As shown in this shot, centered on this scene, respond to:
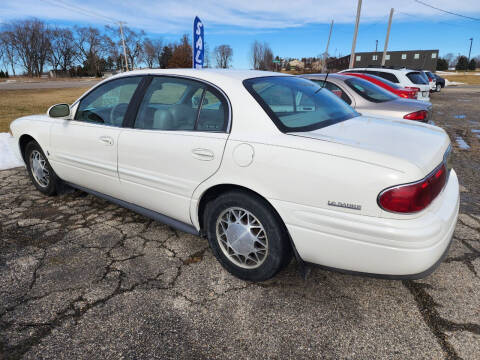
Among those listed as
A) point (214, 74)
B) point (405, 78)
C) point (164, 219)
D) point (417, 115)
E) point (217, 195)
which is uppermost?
point (405, 78)

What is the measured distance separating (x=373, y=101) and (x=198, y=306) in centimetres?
455

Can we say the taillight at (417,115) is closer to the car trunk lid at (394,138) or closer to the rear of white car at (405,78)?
the car trunk lid at (394,138)

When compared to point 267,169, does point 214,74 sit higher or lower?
higher

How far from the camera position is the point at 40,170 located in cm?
409

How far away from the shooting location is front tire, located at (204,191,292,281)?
7.13ft

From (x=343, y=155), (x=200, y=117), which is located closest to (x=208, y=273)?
(x=200, y=117)

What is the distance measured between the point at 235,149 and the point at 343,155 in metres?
0.70

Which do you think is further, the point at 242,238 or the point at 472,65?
the point at 472,65

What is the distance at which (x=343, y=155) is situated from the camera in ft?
6.06

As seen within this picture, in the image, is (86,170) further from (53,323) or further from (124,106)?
(53,323)

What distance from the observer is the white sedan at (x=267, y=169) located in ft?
5.87

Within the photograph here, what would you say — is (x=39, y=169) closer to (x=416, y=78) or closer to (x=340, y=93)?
(x=340, y=93)

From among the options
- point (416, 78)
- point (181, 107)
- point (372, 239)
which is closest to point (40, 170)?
point (181, 107)

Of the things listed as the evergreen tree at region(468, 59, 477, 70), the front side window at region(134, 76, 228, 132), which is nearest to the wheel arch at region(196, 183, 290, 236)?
the front side window at region(134, 76, 228, 132)
